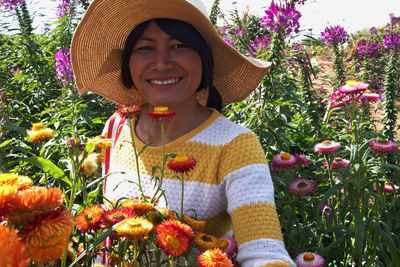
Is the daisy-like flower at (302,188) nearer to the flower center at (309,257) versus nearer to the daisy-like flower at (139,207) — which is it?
the flower center at (309,257)

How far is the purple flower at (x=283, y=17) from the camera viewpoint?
2502mm

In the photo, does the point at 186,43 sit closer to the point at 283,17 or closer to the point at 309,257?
the point at 309,257

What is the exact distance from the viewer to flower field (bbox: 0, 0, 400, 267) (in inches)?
28.5

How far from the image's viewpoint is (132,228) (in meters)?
0.73

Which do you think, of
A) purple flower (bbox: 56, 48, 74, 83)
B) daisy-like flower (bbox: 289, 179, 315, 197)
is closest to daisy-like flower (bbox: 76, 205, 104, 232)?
daisy-like flower (bbox: 289, 179, 315, 197)

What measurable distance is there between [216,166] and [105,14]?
771 mm

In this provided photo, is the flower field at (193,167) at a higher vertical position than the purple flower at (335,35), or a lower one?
lower

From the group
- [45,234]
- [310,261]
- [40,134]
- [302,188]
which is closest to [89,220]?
[45,234]

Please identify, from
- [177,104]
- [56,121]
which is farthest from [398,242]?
[56,121]

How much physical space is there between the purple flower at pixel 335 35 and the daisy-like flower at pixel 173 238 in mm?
3471

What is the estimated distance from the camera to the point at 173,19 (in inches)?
59.1

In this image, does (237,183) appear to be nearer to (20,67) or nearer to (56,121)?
(56,121)

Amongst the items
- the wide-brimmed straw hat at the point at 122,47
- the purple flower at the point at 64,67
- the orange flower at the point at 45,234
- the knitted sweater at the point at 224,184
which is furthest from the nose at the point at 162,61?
the purple flower at the point at 64,67

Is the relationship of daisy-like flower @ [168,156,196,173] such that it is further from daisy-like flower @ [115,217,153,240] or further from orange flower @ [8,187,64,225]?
orange flower @ [8,187,64,225]
